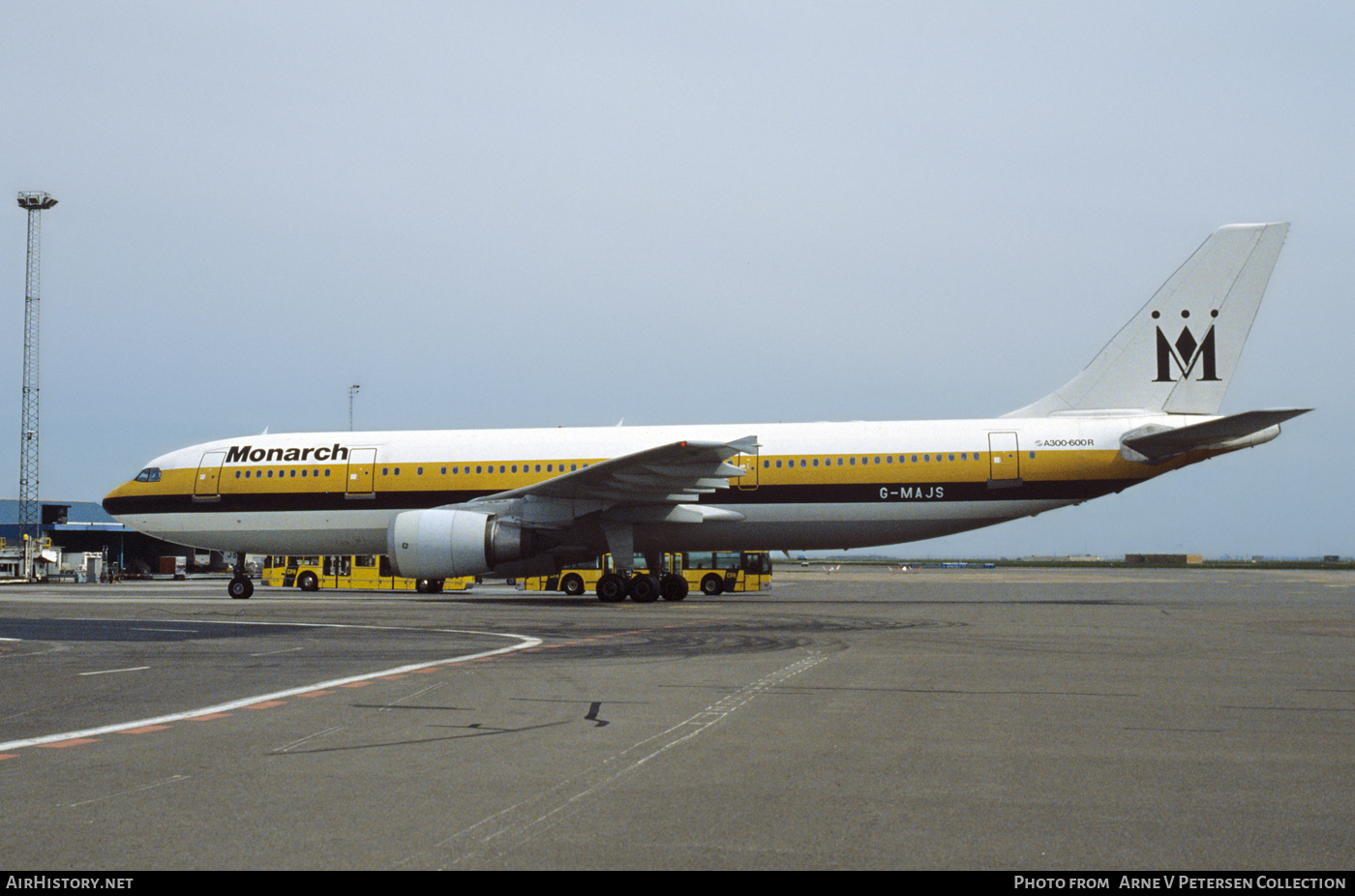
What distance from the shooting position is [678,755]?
634cm

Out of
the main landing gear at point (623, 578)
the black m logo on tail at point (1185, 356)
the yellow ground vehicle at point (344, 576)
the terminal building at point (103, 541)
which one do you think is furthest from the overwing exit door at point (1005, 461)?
the terminal building at point (103, 541)

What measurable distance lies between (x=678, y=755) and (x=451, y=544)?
18667mm

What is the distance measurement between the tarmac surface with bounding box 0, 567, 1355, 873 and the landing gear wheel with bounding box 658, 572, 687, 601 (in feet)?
42.6

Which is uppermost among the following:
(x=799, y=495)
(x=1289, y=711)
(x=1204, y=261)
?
(x=1204, y=261)

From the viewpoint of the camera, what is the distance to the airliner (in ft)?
80.2

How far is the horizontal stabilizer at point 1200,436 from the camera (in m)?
22.5

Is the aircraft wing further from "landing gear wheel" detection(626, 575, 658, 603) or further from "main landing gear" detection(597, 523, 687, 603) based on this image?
"landing gear wheel" detection(626, 575, 658, 603)

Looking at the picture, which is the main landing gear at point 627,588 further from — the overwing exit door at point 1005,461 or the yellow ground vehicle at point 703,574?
the overwing exit door at point 1005,461

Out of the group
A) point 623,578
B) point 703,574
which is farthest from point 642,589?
point 703,574

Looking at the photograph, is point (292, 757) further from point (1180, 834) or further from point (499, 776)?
point (1180, 834)

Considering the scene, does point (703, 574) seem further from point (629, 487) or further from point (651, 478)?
point (651, 478)

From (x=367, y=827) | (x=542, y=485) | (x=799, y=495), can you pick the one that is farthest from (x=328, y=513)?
(x=367, y=827)
